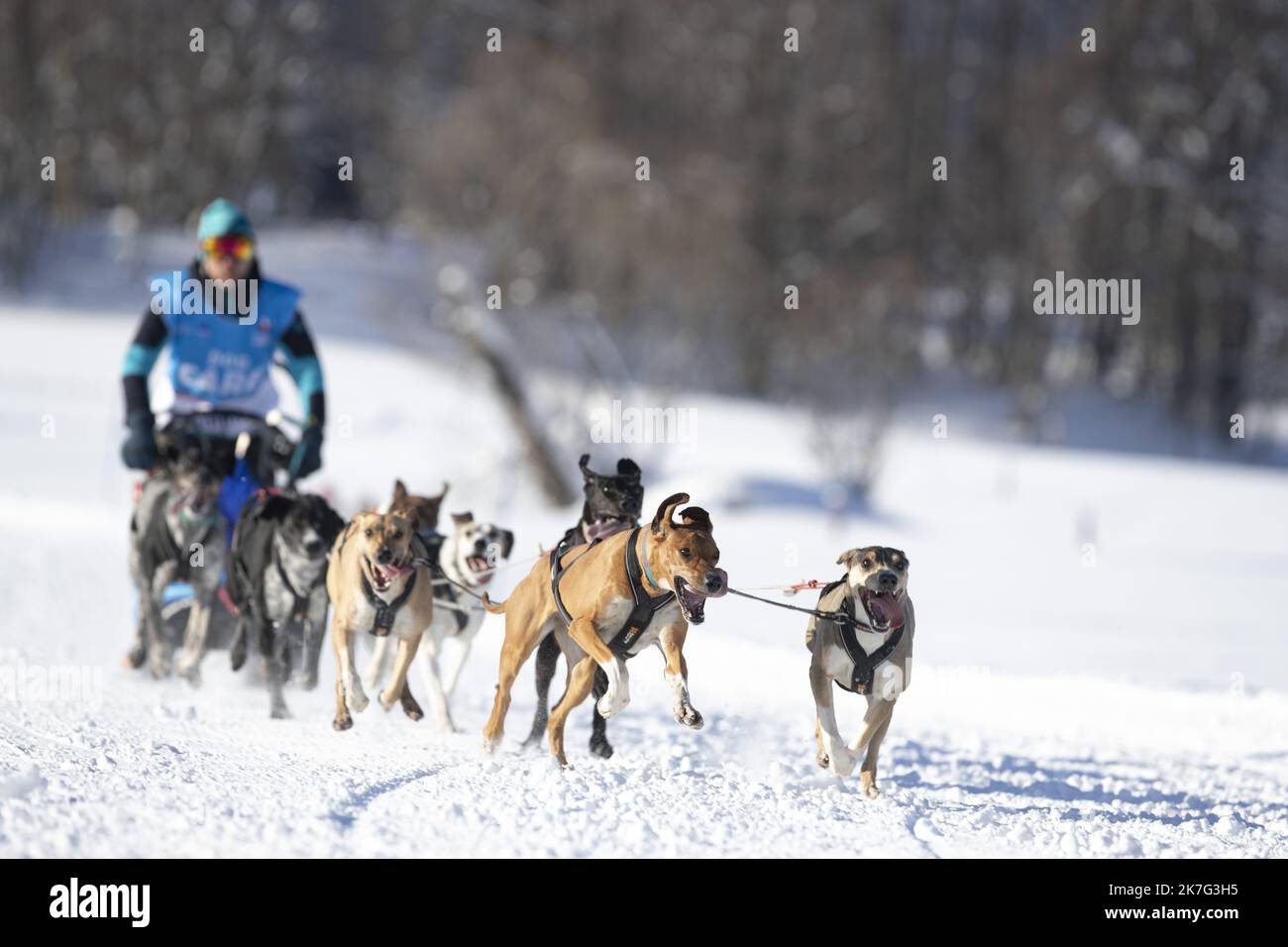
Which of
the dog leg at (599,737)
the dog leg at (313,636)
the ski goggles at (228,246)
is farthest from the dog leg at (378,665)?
the ski goggles at (228,246)

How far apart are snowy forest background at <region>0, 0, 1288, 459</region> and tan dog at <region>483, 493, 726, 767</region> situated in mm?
21612

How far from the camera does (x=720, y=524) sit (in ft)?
62.5

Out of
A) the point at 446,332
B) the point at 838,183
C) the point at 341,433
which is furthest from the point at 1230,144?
the point at 341,433

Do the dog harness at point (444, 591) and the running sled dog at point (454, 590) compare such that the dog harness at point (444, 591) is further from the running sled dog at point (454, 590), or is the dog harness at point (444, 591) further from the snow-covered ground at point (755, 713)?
the snow-covered ground at point (755, 713)

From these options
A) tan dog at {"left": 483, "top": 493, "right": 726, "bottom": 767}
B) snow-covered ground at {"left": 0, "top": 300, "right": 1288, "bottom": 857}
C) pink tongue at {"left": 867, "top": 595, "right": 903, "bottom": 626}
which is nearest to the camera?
snow-covered ground at {"left": 0, "top": 300, "right": 1288, "bottom": 857}

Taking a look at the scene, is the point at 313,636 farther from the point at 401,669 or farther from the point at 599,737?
the point at 599,737

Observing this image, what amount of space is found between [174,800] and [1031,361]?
34.0 meters

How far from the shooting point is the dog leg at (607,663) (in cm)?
538

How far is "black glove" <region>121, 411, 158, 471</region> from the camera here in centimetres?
745

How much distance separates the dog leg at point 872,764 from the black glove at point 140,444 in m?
4.08

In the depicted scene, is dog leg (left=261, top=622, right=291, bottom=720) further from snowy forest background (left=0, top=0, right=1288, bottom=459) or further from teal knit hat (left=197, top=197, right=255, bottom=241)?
snowy forest background (left=0, top=0, right=1288, bottom=459)

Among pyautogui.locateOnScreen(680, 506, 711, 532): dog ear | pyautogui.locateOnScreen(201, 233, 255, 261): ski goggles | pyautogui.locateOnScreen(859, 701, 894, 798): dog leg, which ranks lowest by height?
pyautogui.locateOnScreen(859, 701, 894, 798): dog leg

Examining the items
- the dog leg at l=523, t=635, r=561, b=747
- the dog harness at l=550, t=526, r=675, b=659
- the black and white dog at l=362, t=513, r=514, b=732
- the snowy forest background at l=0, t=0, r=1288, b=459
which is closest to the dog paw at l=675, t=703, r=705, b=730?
the dog harness at l=550, t=526, r=675, b=659
